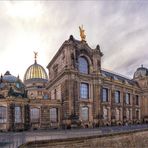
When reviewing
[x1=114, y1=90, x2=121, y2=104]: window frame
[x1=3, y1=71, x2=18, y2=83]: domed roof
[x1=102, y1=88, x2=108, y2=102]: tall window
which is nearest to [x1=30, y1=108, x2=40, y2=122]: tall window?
[x1=102, y1=88, x2=108, y2=102]: tall window

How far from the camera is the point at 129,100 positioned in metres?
61.0

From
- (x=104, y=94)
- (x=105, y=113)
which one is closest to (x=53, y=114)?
(x=105, y=113)

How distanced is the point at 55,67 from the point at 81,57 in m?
6.83

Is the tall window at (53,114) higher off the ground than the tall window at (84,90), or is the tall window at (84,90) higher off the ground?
the tall window at (84,90)

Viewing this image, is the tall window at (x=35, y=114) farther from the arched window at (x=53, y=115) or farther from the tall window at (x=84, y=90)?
the tall window at (x=84, y=90)

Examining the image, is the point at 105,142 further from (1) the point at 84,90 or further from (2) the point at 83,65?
(2) the point at 83,65

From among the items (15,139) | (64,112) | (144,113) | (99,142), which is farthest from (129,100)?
(15,139)

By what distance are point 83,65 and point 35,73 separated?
107 ft

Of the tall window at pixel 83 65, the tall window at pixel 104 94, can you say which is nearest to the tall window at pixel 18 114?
the tall window at pixel 83 65

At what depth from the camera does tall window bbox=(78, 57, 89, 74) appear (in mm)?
45506

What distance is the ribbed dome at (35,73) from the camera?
75.7m

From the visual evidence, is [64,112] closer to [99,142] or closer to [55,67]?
[55,67]

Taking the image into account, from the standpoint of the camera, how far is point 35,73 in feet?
249

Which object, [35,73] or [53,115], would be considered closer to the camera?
[53,115]
